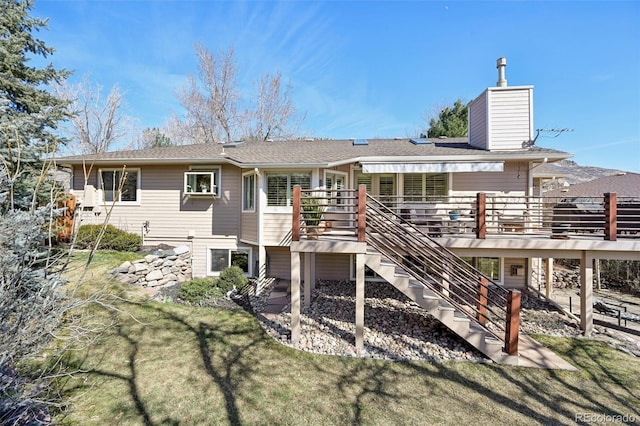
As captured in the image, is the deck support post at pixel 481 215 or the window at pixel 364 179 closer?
the deck support post at pixel 481 215

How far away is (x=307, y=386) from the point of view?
5121 millimetres

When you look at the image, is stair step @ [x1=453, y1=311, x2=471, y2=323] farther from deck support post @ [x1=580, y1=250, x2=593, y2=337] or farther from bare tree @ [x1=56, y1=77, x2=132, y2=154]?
bare tree @ [x1=56, y1=77, x2=132, y2=154]

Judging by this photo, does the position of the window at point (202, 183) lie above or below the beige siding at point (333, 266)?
above

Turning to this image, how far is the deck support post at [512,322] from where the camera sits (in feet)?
19.0

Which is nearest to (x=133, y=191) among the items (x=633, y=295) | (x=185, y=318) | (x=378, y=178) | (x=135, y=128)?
(x=185, y=318)

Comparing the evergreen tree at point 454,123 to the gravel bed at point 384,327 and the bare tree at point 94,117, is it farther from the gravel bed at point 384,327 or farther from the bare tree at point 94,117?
the bare tree at point 94,117

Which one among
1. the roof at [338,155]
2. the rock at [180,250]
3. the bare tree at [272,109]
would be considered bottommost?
the rock at [180,250]

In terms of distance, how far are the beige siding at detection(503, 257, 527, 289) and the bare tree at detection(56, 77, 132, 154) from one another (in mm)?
27542

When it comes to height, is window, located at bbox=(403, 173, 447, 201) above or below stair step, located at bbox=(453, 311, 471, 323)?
above

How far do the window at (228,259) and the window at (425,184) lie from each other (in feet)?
21.4

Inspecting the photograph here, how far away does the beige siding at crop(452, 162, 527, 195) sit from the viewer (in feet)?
33.8

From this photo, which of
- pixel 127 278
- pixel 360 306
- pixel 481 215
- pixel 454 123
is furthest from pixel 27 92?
pixel 454 123

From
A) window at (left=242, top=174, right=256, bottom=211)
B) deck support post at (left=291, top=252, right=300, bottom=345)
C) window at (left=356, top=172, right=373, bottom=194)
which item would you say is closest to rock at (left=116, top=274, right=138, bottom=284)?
window at (left=242, top=174, right=256, bottom=211)

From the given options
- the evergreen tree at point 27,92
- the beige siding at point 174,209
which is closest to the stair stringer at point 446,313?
the beige siding at point 174,209
